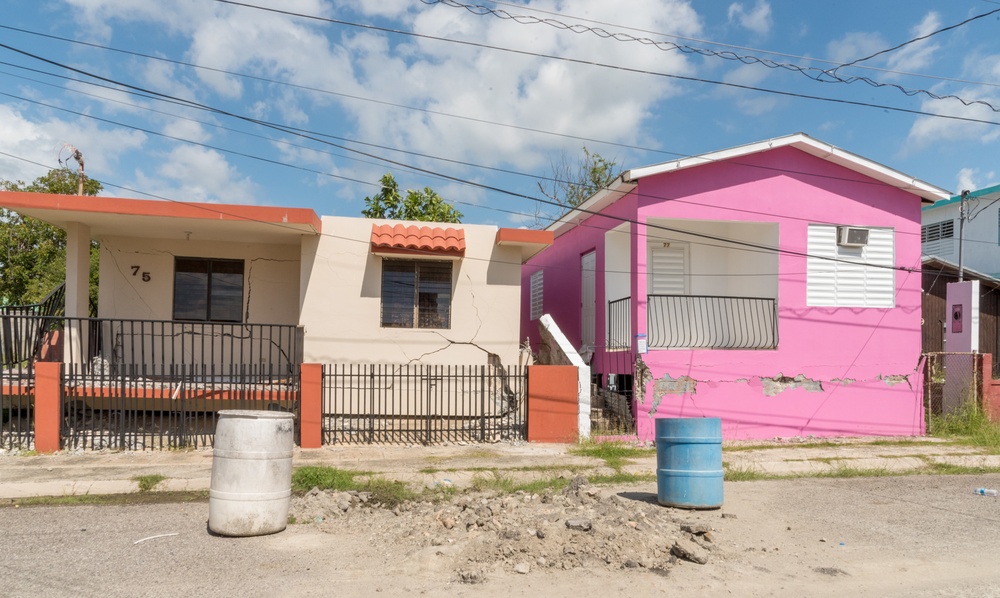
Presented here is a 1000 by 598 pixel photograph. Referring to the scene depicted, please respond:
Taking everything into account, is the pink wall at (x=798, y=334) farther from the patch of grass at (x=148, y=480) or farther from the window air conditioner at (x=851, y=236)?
the patch of grass at (x=148, y=480)

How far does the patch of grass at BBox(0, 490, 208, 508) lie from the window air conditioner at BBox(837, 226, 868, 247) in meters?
11.5

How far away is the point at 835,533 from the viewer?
6.66 meters

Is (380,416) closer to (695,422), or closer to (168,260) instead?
(168,260)

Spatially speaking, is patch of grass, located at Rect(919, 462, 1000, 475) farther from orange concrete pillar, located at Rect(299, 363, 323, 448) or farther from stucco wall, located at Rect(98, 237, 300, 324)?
stucco wall, located at Rect(98, 237, 300, 324)

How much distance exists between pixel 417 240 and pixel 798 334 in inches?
279

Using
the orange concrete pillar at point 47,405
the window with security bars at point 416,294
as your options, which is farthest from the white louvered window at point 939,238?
the orange concrete pillar at point 47,405

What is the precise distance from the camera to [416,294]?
1255cm

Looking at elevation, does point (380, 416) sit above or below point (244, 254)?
below

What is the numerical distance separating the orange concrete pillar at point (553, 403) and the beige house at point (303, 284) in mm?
1429

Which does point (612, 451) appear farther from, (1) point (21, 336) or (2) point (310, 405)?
(1) point (21, 336)

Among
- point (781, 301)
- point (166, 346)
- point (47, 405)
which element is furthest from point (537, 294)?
point (47, 405)

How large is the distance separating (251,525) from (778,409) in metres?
9.62

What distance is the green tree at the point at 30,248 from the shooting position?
74.7 ft

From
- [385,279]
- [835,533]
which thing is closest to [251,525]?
[835,533]
